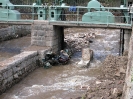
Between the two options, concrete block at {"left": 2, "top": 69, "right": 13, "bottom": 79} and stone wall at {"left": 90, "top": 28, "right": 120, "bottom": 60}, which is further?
stone wall at {"left": 90, "top": 28, "right": 120, "bottom": 60}

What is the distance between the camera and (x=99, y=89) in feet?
27.0

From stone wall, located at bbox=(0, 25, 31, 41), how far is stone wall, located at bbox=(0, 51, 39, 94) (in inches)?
341

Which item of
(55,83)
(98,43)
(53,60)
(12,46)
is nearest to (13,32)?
(12,46)

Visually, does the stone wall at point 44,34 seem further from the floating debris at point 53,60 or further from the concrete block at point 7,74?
the concrete block at point 7,74

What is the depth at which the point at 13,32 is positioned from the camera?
24.9 m

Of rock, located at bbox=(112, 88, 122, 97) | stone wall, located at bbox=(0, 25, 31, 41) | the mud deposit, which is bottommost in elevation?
the mud deposit

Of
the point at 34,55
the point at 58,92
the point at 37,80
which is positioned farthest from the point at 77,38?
the point at 58,92

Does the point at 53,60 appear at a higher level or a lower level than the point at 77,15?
lower

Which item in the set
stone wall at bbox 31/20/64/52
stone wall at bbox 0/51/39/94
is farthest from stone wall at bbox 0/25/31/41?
stone wall at bbox 0/51/39/94

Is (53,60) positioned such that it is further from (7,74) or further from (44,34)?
(7,74)

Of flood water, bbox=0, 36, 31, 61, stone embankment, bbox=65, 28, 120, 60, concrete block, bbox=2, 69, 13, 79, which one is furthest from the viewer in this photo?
stone embankment, bbox=65, 28, 120, 60

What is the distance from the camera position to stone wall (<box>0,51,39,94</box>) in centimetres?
1118

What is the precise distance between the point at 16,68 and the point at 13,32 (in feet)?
42.6

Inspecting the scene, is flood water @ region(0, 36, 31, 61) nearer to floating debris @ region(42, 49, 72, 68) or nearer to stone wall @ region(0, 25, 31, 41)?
stone wall @ region(0, 25, 31, 41)
